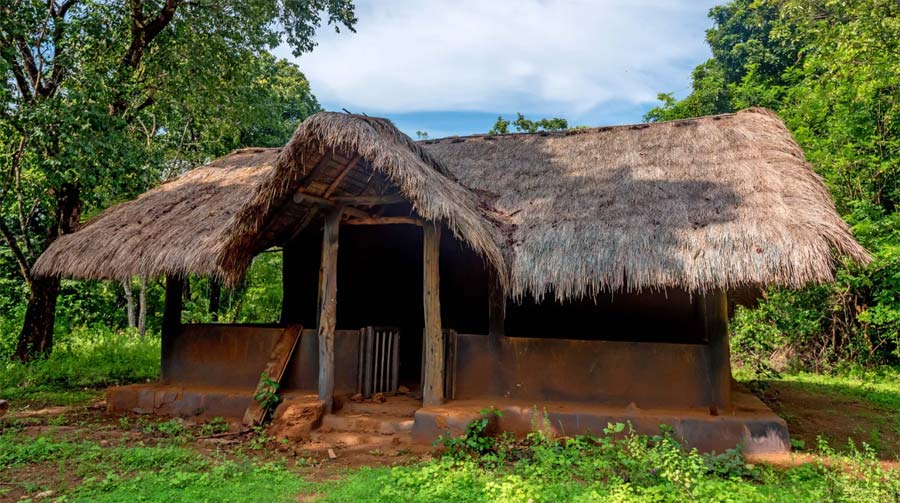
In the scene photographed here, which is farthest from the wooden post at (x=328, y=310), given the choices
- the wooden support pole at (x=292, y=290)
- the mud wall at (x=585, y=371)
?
the wooden support pole at (x=292, y=290)

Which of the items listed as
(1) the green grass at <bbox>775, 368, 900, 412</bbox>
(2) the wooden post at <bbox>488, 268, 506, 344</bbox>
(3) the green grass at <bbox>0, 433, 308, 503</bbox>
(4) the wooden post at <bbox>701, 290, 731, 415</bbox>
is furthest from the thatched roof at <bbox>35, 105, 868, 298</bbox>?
(1) the green grass at <bbox>775, 368, 900, 412</bbox>

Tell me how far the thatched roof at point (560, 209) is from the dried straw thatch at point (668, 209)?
0.02 m

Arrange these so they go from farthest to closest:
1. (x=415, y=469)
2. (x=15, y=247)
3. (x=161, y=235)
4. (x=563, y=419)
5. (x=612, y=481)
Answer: (x=15, y=247), (x=161, y=235), (x=563, y=419), (x=415, y=469), (x=612, y=481)

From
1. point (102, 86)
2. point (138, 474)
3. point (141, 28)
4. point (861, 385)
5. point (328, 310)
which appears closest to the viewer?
point (138, 474)

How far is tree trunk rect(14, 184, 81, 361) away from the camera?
8344 mm

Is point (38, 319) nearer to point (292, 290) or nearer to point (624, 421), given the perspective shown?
point (292, 290)

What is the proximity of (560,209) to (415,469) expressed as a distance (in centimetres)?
300

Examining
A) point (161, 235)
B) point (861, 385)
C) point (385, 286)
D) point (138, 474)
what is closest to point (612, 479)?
point (138, 474)

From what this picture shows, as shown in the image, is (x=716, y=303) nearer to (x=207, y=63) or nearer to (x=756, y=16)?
(x=207, y=63)

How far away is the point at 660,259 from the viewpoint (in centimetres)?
502

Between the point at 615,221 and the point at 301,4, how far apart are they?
7219 mm

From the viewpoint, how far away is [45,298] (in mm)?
8422

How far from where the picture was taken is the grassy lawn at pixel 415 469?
372 cm

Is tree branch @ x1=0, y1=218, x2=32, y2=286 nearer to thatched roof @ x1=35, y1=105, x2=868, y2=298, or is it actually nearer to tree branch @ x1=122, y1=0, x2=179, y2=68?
thatched roof @ x1=35, y1=105, x2=868, y2=298
